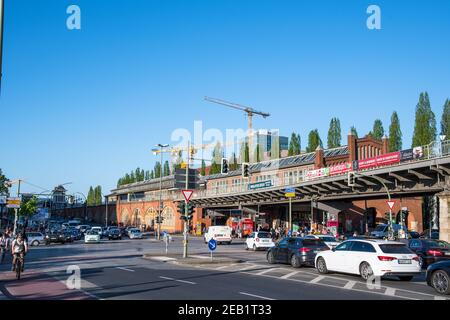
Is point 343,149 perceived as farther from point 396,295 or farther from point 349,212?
point 396,295

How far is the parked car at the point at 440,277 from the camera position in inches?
566

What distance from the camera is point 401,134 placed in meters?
80.8

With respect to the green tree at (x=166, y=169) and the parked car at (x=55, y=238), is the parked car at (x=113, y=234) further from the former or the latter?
the green tree at (x=166, y=169)

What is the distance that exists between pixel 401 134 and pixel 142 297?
74.7 metres

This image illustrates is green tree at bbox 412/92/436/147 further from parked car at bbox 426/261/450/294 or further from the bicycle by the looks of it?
the bicycle

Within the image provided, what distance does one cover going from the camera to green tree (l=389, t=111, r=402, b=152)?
263 ft

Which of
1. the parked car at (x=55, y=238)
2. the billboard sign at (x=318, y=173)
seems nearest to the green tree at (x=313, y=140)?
the billboard sign at (x=318, y=173)

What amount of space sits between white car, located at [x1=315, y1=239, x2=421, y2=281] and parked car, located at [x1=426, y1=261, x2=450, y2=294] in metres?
2.56

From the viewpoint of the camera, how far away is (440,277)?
1462 cm

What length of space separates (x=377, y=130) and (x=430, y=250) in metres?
63.9

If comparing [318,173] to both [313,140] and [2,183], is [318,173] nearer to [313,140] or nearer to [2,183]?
[313,140]

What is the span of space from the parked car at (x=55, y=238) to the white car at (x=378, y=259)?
38634mm
